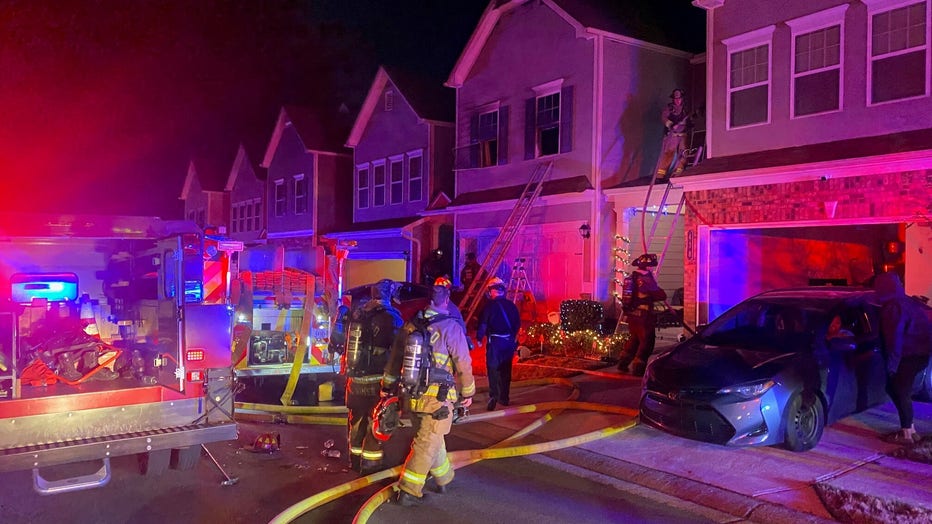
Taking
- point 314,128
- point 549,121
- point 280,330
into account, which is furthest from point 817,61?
point 314,128

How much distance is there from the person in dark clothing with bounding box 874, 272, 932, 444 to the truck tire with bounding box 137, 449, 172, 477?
6664 millimetres

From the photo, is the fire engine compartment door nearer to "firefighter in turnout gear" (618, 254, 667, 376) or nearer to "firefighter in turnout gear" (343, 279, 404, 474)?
"firefighter in turnout gear" (343, 279, 404, 474)

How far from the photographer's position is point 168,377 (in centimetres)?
583

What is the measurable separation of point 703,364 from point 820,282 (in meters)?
6.64

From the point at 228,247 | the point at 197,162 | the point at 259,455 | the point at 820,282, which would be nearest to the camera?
the point at 259,455

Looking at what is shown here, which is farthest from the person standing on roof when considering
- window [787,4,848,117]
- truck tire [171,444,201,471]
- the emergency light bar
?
truck tire [171,444,201,471]

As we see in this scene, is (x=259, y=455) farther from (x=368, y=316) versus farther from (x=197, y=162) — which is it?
(x=197, y=162)

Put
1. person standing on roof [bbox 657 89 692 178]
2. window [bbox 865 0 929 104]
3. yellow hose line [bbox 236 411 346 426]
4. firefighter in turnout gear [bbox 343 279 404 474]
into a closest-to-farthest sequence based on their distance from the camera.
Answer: firefighter in turnout gear [bbox 343 279 404 474] < yellow hose line [bbox 236 411 346 426] < window [bbox 865 0 929 104] < person standing on roof [bbox 657 89 692 178]

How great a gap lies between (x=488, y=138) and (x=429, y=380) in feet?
45.7

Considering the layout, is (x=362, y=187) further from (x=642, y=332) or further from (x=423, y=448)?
(x=423, y=448)

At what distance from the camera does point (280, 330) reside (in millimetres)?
10141

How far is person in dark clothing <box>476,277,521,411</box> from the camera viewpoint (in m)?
9.16

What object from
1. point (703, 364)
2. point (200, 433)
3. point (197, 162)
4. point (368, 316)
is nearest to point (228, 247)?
point (368, 316)

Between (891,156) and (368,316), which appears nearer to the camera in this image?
(368,316)
